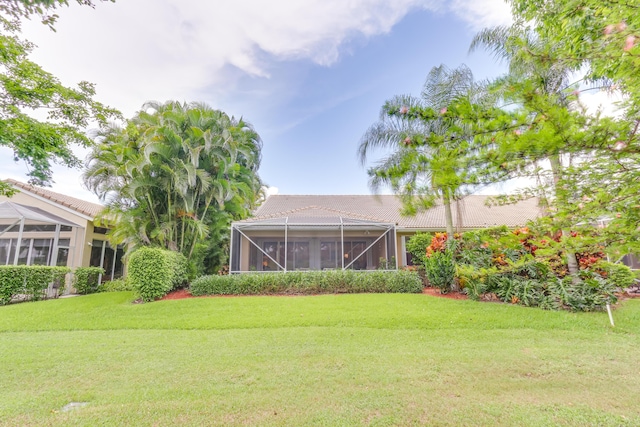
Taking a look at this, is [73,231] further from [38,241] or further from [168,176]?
[168,176]

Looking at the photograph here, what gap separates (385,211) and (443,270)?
9.57 m

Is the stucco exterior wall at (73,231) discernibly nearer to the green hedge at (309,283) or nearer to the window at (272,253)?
the green hedge at (309,283)

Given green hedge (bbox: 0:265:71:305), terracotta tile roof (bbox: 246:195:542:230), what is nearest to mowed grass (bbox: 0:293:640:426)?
green hedge (bbox: 0:265:71:305)

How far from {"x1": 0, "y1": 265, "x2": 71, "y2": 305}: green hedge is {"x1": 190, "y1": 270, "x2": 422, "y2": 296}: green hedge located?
6.31 m

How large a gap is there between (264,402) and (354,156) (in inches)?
458

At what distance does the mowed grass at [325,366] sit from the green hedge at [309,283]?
7.23ft

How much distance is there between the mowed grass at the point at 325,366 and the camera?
356cm

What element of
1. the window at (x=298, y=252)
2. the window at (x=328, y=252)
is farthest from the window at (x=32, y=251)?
the window at (x=328, y=252)

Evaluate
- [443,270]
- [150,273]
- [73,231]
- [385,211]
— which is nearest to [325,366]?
[443,270]

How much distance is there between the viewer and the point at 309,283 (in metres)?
11.7

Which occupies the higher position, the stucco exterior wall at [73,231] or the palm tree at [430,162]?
the stucco exterior wall at [73,231]

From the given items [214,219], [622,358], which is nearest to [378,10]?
[622,358]

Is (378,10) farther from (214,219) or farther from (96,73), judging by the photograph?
(214,219)

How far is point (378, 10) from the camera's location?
824cm
